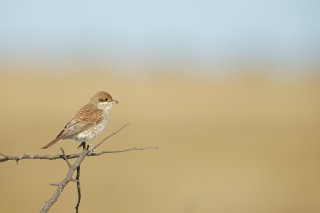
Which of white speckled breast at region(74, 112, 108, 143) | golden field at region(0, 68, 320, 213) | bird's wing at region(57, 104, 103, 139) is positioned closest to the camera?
bird's wing at region(57, 104, 103, 139)

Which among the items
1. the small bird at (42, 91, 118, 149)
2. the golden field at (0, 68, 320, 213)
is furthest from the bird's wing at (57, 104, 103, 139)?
the golden field at (0, 68, 320, 213)

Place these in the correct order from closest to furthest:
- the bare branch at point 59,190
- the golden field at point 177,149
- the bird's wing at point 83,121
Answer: the bare branch at point 59,190 → the bird's wing at point 83,121 → the golden field at point 177,149

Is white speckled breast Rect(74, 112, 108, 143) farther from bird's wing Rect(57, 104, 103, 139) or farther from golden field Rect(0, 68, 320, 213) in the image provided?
golden field Rect(0, 68, 320, 213)

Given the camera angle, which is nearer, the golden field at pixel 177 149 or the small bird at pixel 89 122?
the small bird at pixel 89 122

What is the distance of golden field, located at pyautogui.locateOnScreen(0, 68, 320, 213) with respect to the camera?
38.4 feet

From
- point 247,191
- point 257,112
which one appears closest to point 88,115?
point 247,191

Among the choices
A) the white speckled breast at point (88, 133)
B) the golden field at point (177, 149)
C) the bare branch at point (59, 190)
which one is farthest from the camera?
the golden field at point (177, 149)

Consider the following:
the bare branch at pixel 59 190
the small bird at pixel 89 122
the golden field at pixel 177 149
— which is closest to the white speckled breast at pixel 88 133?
the small bird at pixel 89 122

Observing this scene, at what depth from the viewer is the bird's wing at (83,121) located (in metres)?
6.42

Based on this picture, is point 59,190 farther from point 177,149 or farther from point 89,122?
point 177,149

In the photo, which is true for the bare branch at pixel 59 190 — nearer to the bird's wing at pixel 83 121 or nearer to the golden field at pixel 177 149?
the bird's wing at pixel 83 121

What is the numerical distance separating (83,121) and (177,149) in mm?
8925

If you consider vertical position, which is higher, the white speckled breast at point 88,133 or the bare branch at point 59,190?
the white speckled breast at point 88,133

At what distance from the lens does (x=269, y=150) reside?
15.5m
